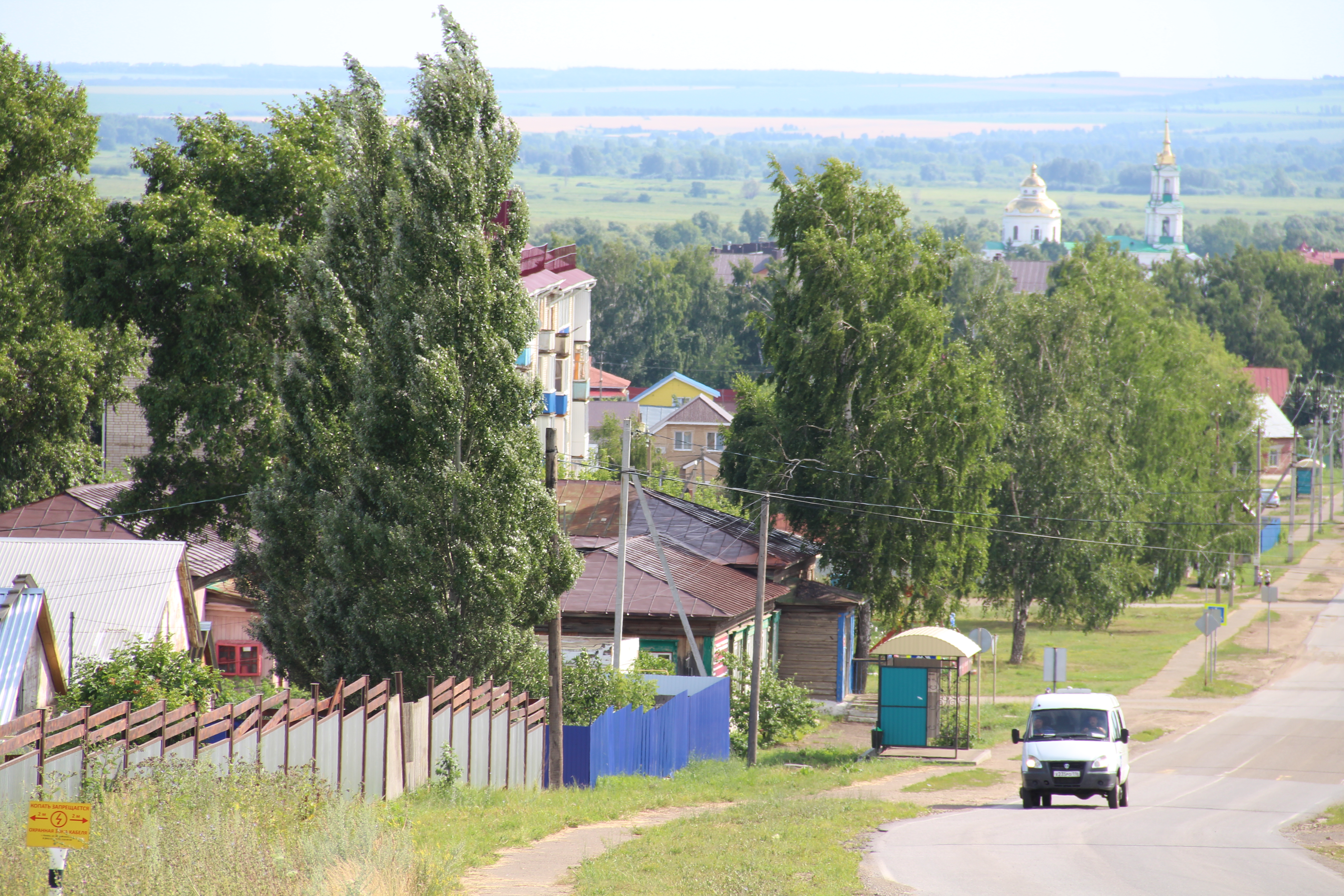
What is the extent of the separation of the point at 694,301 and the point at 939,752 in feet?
340

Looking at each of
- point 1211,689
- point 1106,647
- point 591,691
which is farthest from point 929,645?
point 1106,647

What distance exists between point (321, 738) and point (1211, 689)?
3578cm

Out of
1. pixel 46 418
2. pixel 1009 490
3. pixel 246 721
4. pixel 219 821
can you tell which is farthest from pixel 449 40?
pixel 1009 490

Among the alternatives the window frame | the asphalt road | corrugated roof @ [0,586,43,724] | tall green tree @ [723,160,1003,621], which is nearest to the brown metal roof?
tall green tree @ [723,160,1003,621]

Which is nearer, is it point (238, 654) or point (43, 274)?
point (238, 654)

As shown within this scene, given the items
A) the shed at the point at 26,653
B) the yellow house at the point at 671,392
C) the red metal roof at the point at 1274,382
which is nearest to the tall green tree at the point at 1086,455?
the shed at the point at 26,653

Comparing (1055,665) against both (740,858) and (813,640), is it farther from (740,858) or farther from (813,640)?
(740,858)

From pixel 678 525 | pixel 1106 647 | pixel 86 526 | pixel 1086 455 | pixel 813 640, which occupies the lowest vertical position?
pixel 1106 647

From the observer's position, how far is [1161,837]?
1772 centimetres

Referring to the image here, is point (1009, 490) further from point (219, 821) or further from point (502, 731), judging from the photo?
point (219, 821)

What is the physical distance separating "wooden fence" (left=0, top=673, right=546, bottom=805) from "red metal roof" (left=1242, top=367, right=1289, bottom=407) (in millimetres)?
100836

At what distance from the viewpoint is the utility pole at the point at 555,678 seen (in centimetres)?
2091

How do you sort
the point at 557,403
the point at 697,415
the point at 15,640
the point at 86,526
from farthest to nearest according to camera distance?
the point at 697,415, the point at 557,403, the point at 86,526, the point at 15,640

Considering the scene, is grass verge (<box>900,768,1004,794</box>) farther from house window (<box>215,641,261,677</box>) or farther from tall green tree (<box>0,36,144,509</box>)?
tall green tree (<box>0,36,144,509</box>)
